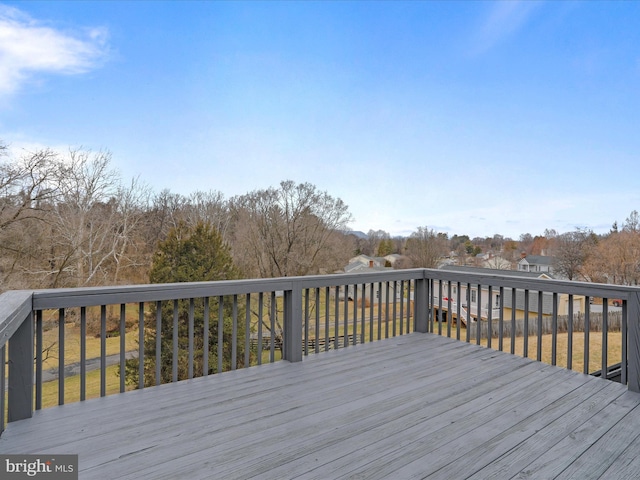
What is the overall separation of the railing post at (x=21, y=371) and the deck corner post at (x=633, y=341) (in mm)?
3912

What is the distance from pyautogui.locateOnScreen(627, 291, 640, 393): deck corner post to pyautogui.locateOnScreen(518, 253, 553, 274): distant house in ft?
20.3

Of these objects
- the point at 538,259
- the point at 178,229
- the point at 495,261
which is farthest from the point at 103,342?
the point at 178,229

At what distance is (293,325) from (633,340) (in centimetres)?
259

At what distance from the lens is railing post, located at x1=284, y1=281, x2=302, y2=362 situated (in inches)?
117

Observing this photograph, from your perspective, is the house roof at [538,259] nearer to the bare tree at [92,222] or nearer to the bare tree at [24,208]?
the bare tree at [92,222]

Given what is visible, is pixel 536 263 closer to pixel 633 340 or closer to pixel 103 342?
pixel 633 340

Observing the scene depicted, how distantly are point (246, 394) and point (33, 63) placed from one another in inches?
427

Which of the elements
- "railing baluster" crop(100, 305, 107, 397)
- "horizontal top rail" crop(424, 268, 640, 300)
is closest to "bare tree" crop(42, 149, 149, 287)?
"railing baluster" crop(100, 305, 107, 397)

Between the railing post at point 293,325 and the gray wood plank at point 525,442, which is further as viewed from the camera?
the railing post at point 293,325

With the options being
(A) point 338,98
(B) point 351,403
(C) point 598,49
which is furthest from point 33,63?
(C) point 598,49

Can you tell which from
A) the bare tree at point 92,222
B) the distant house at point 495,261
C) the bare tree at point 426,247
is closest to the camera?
the distant house at point 495,261

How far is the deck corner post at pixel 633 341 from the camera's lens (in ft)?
8.08

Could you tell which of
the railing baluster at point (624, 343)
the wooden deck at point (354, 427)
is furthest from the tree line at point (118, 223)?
the railing baluster at point (624, 343)

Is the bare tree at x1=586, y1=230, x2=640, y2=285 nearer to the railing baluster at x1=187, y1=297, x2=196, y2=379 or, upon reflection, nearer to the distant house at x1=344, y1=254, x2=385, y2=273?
the distant house at x1=344, y1=254, x2=385, y2=273
